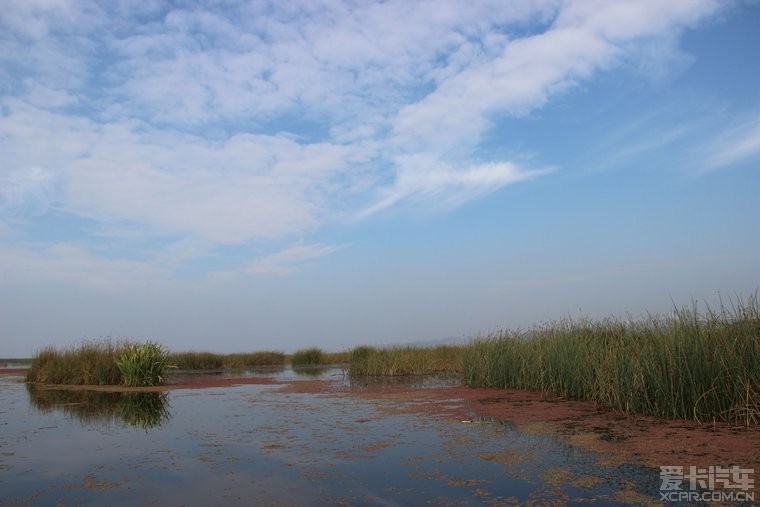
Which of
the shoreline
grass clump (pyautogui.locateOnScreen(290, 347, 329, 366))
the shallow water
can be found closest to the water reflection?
the shoreline

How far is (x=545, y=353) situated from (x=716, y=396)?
543cm

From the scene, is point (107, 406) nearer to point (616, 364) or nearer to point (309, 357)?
point (616, 364)

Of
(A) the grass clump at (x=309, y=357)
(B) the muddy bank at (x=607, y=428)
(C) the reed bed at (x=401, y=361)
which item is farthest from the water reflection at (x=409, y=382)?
(A) the grass clump at (x=309, y=357)

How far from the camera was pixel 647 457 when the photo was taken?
6.11 m

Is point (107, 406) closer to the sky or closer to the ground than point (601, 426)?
closer to the sky

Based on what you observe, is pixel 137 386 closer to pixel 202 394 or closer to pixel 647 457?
pixel 202 394

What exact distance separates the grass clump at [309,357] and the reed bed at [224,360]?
2.26 m

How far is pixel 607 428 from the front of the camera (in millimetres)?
8023

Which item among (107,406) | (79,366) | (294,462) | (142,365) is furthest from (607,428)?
(79,366)

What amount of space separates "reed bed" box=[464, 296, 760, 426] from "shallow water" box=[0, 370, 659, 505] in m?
2.38

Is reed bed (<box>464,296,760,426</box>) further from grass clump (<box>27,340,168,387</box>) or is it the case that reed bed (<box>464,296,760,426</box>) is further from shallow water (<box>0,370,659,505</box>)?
grass clump (<box>27,340,168,387</box>)

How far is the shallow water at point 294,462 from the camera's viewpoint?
510 cm

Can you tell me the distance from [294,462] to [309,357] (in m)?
30.3

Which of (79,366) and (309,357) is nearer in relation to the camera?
(79,366)
